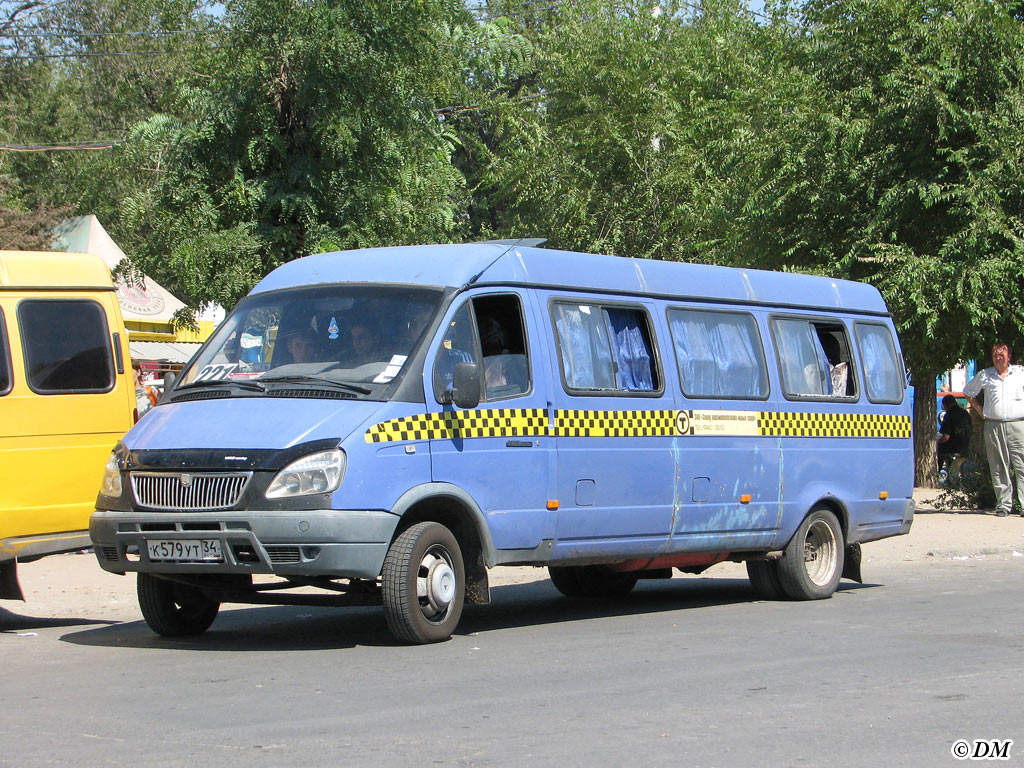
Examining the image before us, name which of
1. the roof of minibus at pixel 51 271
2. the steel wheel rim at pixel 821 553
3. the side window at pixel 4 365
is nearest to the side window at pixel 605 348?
the steel wheel rim at pixel 821 553

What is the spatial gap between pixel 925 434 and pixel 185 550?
54.9 feet

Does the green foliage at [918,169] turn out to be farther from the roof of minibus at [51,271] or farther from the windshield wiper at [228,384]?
the windshield wiper at [228,384]

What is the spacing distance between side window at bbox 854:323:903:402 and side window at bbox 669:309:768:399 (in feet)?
4.85

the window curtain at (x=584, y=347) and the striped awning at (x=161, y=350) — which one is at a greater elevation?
the striped awning at (x=161, y=350)

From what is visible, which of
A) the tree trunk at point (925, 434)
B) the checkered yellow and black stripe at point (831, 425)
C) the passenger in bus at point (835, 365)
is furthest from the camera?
the tree trunk at point (925, 434)

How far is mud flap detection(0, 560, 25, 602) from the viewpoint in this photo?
9820mm

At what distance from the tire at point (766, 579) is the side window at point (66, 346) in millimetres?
5270

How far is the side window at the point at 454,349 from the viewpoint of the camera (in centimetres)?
854

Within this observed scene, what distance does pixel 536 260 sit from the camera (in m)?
9.41

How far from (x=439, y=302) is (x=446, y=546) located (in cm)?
151

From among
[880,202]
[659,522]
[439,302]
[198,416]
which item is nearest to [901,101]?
[880,202]

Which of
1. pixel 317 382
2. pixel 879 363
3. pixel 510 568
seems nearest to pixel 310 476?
pixel 317 382

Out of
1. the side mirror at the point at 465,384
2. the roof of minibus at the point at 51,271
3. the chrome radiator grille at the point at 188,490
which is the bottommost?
the chrome radiator grille at the point at 188,490

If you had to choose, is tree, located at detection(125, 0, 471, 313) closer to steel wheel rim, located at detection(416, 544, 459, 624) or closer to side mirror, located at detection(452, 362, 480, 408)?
side mirror, located at detection(452, 362, 480, 408)
